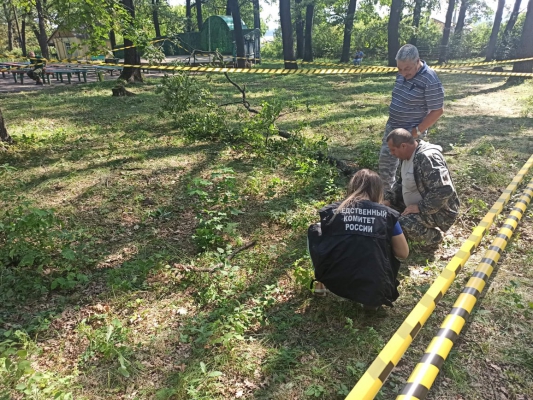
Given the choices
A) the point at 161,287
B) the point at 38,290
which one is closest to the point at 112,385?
the point at 161,287

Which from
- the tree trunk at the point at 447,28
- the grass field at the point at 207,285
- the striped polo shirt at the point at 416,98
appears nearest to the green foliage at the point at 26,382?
the grass field at the point at 207,285

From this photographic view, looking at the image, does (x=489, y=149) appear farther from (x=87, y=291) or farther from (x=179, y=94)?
(x=87, y=291)

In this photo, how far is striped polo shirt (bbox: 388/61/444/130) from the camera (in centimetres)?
421

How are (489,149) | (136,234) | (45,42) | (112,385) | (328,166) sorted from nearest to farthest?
(112,385)
(136,234)
(328,166)
(489,149)
(45,42)

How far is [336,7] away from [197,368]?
31.7 meters

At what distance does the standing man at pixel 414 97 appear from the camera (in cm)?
417

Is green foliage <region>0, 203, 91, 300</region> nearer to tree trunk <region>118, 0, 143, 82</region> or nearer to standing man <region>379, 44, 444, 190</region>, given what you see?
standing man <region>379, 44, 444, 190</region>

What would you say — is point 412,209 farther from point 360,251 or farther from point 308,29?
point 308,29

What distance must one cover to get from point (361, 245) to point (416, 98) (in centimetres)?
250

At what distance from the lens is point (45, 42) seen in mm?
19516

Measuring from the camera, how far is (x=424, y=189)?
370 cm

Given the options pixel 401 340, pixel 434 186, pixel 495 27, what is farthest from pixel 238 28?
pixel 401 340

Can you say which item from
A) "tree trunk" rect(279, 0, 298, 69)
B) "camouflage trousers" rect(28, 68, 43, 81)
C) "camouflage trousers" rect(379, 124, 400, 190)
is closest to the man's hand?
"camouflage trousers" rect(379, 124, 400, 190)

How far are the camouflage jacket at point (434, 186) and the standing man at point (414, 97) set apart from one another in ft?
2.60
